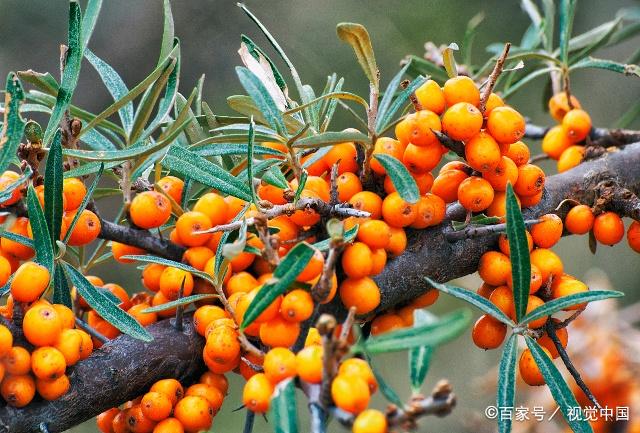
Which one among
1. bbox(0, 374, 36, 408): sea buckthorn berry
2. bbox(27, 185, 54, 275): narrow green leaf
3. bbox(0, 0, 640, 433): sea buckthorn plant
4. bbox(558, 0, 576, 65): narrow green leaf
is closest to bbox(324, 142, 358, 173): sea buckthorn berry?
bbox(0, 0, 640, 433): sea buckthorn plant

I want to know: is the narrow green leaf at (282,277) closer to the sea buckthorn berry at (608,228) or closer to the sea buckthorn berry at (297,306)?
the sea buckthorn berry at (297,306)

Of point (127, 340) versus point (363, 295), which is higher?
point (363, 295)

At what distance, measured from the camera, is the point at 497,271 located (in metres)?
1.14

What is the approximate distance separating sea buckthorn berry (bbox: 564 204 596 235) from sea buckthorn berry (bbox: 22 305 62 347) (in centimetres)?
84

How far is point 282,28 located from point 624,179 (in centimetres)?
221

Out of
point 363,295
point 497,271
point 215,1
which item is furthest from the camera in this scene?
point 215,1

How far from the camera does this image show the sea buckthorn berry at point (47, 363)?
0.93m

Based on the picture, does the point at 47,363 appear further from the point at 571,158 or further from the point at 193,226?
the point at 571,158

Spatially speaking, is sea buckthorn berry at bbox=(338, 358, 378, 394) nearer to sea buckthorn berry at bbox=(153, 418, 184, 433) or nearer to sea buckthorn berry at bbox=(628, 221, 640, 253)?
sea buckthorn berry at bbox=(153, 418, 184, 433)

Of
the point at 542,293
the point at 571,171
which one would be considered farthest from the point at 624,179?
the point at 542,293

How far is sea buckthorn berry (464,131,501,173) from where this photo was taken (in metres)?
1.05

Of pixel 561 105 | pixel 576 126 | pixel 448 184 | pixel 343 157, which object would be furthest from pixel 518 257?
pixel 561 105

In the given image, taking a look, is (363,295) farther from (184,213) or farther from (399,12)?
(399,12)

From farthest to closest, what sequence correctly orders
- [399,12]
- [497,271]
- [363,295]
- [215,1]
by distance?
[215,1] → [399,12] → [497,271] → [363,295]
